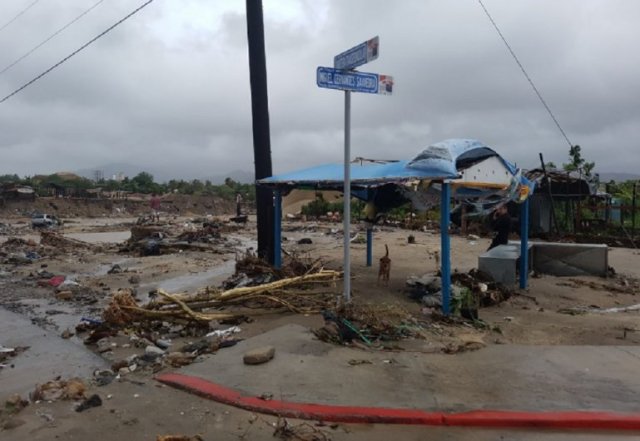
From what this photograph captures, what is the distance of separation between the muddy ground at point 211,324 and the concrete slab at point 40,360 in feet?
0.20

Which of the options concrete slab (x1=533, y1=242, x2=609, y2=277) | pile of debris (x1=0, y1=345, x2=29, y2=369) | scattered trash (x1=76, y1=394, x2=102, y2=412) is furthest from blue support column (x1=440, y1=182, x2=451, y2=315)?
concrete slab (x1=533, y1=242, x2=609, y2=277)

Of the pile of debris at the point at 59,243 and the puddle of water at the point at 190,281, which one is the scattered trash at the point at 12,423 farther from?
the pile of debris at the point at 59,243

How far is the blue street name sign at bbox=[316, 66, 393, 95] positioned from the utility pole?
4709mm

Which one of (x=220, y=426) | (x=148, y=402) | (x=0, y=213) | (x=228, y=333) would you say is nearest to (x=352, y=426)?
(x=220, y=426)

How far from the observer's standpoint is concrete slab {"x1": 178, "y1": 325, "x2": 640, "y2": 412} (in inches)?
187

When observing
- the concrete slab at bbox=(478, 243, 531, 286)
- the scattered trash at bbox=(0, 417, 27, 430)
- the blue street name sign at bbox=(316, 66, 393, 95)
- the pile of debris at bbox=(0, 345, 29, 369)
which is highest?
the blue street name sign at bbox=(316, 66, 393, 95)

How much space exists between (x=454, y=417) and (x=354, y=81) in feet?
13.4

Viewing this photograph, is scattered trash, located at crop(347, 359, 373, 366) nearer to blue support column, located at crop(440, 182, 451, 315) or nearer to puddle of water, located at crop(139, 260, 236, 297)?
blue support column, located at crop(440, 182, 451, 315)

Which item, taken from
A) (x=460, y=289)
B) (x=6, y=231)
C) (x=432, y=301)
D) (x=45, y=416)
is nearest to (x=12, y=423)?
(x=45, y=416)

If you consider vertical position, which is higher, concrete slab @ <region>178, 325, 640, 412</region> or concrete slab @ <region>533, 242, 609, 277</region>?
concrete slab @ <region>533, 242, 609, 277</region>

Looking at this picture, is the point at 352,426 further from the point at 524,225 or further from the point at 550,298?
the point at 524,225

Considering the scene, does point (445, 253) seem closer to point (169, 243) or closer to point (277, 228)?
point (277, 228)

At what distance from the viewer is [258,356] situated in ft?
18.5

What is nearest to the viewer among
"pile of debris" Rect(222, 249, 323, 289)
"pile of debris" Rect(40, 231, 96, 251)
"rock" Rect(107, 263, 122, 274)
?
"pile of debris" Rect(222, 249, 323, 289)
